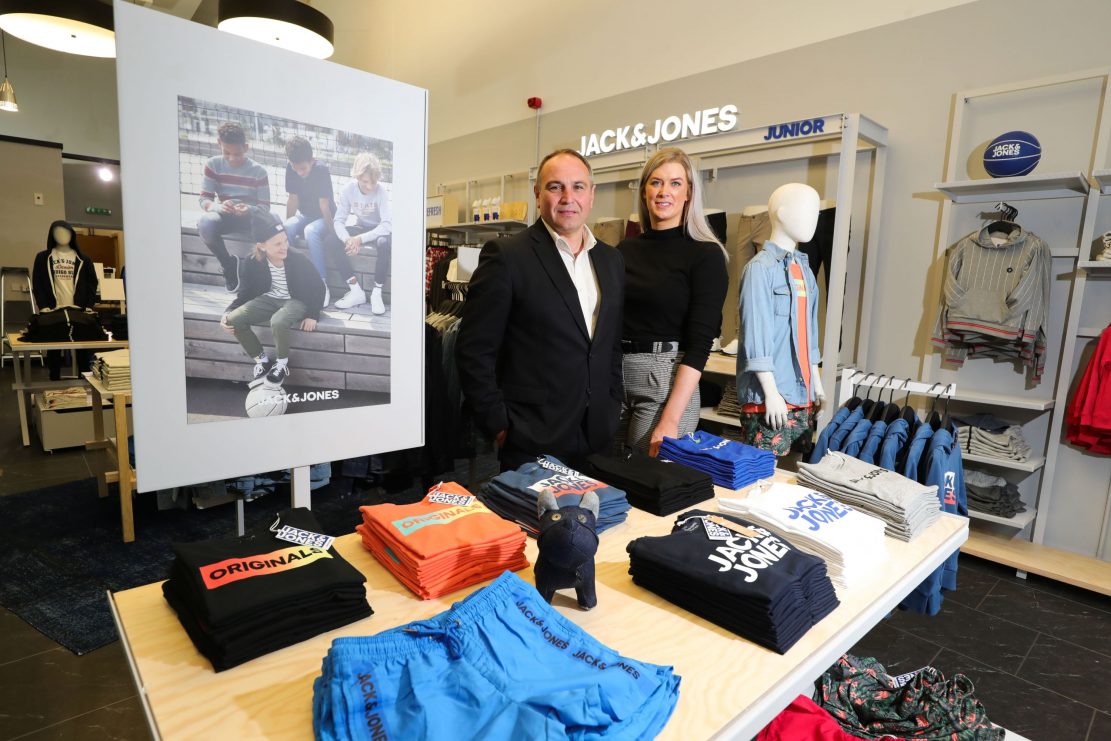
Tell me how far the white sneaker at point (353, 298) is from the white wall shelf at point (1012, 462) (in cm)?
320

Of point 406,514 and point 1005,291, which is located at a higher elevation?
point 1005,291

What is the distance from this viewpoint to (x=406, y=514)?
1.23 meters

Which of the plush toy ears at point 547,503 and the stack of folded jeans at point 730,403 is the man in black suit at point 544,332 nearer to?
the plush toy ears at point 547,503

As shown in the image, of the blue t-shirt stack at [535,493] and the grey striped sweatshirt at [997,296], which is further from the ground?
the grey striped sweatshirt at [997,296]

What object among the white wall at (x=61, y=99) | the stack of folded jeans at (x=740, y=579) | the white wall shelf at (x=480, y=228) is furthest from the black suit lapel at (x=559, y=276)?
the white wall at (x=61, y=99)

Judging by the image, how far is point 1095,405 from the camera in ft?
10.1

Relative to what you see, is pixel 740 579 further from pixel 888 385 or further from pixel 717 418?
pixel 717 418

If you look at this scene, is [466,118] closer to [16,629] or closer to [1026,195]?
[1026,195]

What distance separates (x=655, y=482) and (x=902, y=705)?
2.78ft

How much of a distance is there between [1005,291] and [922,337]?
0.56 meters

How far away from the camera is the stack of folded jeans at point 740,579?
100 centimetres

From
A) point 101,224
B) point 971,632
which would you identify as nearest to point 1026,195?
point 971,632

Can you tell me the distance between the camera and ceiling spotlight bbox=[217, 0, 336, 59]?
4367 mm

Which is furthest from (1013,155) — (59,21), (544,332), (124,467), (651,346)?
(59,21)
